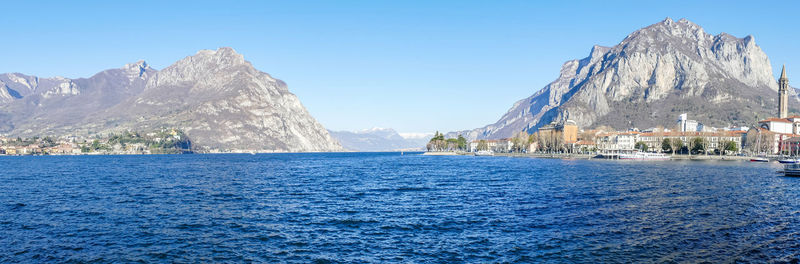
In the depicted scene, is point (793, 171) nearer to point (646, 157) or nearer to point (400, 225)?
point (400, 225)

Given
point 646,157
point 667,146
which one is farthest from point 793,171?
point 667,146

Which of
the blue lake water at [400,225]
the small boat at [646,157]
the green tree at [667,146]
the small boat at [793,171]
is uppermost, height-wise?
the green tree at [667,146]

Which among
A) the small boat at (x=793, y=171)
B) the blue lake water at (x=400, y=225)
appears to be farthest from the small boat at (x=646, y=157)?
the blue lake water at (x=400, y=225)

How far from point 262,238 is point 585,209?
25.9 meters

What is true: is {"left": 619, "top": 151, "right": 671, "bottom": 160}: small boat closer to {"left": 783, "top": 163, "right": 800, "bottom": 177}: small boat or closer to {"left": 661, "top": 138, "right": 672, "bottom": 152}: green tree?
{"left": 661, "top": 138, "right": 672, "bottom": 152}: green tree

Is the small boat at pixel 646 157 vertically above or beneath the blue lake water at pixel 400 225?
above

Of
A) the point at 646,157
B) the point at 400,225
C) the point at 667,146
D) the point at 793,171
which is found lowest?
the point at 400,225

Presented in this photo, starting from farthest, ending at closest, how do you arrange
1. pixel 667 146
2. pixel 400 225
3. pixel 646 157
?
pixel 667 146
pixel 646 157
pixel 400 225

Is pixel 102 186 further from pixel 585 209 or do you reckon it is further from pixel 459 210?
pixel 585 209

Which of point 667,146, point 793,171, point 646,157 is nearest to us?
point 793,171

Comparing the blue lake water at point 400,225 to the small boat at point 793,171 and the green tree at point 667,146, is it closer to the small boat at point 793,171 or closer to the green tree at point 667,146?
the small boat at point 793,171

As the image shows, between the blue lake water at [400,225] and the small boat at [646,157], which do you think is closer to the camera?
the blue lake water at [400,225]

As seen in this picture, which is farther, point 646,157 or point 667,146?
point 667,146

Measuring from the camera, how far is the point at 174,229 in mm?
32906
